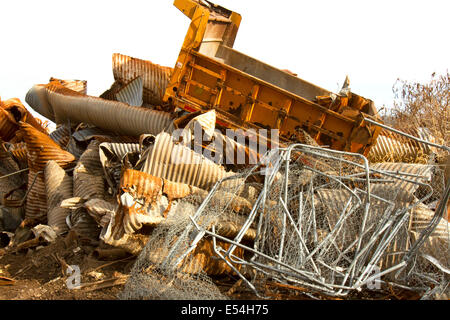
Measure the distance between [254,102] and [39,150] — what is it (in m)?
2.80

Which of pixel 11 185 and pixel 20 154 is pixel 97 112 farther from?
pixel 11 185

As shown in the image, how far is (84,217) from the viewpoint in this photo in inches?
187

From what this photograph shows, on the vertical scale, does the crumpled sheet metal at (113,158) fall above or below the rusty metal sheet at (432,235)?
below

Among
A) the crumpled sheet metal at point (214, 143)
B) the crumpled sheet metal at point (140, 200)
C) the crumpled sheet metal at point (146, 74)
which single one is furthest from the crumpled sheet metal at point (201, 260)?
the crumpled sheet metal at point (146, 74)

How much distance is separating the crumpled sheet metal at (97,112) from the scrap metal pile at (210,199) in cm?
2

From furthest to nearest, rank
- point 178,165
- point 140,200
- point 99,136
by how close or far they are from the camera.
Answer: point 99,136 → point 178,165 → point 140,200

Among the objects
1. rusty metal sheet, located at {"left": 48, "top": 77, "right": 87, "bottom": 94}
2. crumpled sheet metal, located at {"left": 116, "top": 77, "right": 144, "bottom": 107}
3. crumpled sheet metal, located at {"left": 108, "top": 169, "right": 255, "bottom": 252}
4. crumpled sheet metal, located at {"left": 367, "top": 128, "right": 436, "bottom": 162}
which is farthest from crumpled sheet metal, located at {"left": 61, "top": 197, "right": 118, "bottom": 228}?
crumpled sheet metal, located at {"left": 367, "top": 128, "right": 436, "bottom": 162}

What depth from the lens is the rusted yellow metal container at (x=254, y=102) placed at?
5738 mm

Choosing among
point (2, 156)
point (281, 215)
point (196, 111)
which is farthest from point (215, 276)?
point (2, 156)

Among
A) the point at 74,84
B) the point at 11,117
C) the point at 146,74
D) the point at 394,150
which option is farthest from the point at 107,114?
the point at 394,150

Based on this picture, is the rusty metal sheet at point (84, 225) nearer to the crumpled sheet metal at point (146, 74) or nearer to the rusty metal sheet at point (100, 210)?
the rusty metal sheet at point (100, 210)

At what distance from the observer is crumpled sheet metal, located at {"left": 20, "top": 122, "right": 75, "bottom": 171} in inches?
224

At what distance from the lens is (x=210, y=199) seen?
4.00 meters
